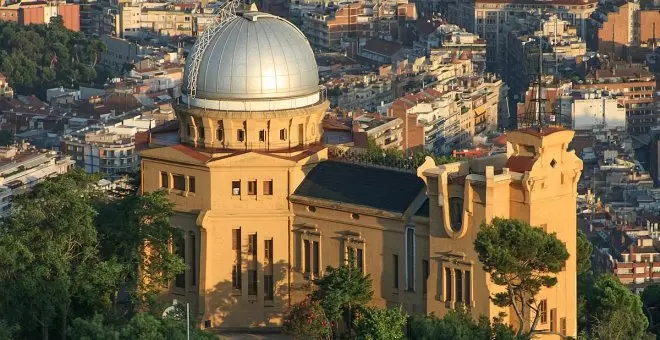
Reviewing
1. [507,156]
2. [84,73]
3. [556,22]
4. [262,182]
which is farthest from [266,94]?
[556,22]

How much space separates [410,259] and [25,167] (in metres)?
53.3

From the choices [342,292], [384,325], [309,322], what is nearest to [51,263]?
[309,322]

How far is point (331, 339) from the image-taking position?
2173 inches

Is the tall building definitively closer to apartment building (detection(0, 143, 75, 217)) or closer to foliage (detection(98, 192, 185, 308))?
foliage (detection(98, 192, 185, 308))

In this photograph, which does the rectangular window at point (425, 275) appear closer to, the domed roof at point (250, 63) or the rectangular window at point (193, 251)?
the domed roof at point (250, 63)

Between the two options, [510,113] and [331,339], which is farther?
[510,113]

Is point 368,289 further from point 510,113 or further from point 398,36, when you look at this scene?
point 398,36

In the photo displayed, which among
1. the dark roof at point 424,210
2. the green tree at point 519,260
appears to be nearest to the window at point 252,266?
the dark roof at point 424,210

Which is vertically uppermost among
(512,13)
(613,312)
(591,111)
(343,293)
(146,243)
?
(512,13)

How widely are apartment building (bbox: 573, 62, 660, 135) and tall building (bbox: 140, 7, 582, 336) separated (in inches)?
3068

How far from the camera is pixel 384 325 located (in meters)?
53.8

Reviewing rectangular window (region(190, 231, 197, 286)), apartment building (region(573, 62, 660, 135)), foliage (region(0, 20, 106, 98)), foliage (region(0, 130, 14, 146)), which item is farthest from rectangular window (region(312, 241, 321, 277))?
foliage (region(0, 20, 106, 98))

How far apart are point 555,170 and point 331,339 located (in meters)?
6.00

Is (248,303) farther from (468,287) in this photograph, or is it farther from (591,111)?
(591,111)
